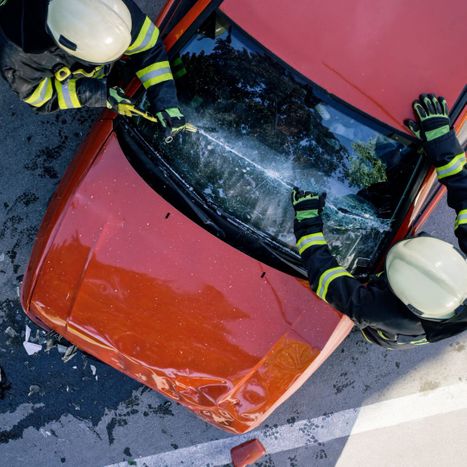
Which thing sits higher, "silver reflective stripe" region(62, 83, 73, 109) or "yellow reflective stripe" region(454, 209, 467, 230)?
"yellow reflective stripe" region(454, 209, 467, 230)

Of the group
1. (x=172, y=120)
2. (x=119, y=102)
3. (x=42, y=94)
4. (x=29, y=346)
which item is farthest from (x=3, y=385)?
(x=172, y=120)

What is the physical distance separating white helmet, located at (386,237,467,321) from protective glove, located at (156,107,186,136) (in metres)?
1.29

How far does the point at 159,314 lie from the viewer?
2.92m

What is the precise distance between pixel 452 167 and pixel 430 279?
59cm

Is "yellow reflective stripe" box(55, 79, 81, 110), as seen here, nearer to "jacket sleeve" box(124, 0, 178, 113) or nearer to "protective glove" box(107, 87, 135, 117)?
"protective glove" box(107, 87, 135, 117)

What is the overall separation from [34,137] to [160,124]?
1.40 metres

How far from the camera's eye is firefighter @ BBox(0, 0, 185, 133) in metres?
2.61

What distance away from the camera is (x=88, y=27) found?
8.51 feet

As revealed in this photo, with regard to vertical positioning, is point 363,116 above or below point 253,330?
above

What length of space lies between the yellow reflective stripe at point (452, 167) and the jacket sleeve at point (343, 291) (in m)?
0.66

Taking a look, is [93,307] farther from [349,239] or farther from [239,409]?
[349,239]

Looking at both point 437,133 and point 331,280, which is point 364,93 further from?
point 331,280

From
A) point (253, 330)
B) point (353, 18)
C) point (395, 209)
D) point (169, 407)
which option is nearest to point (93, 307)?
point (253, 330)

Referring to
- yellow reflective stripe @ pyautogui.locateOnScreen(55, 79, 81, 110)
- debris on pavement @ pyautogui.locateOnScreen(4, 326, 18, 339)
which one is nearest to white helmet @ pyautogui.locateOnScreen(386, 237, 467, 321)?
yellow reflective stripe @ pyautogui.locateOnScreen(55, 79, 81, 110)
